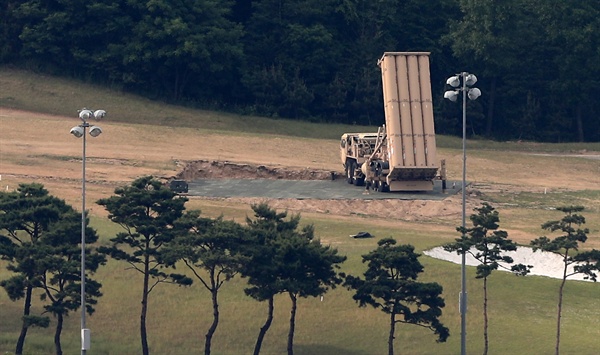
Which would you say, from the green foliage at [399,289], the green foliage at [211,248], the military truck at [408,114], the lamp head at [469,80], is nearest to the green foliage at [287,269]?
the green foliage at [211,248]

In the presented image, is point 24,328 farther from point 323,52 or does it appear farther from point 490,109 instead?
point 490,109

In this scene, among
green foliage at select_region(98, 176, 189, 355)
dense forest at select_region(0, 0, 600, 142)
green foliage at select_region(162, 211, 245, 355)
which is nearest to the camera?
green foliage at select_region(162, 211, 245, 355)

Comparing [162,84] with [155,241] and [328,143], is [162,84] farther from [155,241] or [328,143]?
[155,241]

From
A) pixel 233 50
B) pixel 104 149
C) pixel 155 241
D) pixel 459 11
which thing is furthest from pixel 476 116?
pixel 155 241

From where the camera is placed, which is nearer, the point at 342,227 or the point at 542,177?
the point at 342,227

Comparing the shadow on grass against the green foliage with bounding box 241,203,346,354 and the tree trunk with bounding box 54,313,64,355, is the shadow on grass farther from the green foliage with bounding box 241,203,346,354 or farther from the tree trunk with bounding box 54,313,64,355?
the tree trunk with bounding box 54,313,64,355

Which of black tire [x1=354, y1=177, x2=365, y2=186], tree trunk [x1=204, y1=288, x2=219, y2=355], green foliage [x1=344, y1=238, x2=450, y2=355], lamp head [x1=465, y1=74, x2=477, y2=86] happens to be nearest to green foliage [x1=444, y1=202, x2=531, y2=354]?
green foliage [x1=344, y1=238, x2=450, y2=355]

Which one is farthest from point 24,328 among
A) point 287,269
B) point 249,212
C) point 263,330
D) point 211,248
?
point 249,212
